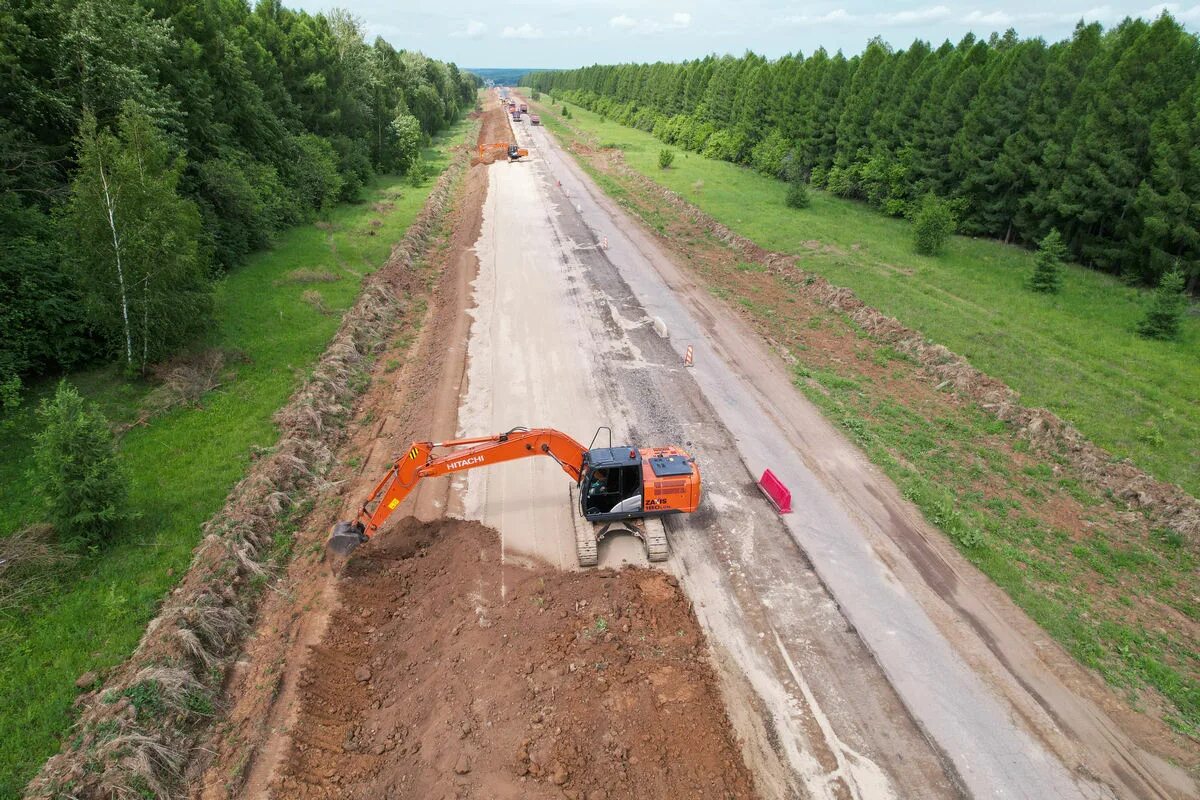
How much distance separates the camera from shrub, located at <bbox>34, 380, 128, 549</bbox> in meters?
11.9

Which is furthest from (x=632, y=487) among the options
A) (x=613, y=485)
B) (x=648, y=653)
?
(x=648, y=653)

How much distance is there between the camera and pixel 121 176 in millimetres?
16938

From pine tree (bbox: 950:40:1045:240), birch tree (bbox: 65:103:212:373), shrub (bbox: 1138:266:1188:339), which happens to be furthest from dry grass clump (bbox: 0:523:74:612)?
pine tree (bbox: 950:40:1045:240)

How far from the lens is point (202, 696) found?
1033 cm

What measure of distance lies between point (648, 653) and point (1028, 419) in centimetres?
1515

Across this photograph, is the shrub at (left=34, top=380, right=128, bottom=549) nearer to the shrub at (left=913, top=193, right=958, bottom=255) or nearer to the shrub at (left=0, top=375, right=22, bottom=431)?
the shrub at (left=0, top=375, right=22, bottom=431)

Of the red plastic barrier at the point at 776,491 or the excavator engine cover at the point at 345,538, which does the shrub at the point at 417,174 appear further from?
the red plastic barrier at the point at 776,491

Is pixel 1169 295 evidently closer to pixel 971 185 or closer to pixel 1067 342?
pixel 1067 342

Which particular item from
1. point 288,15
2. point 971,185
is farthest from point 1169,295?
point 288,15

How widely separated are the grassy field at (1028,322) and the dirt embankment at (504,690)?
15.5 metres

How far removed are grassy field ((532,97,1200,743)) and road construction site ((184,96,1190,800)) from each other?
3.64 feet

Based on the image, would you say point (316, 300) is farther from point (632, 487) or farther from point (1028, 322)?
point (1028, 322)

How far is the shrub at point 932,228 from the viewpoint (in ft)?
112

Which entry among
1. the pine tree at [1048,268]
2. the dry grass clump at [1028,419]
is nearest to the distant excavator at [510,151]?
the dry grass clump at [1028,419]
